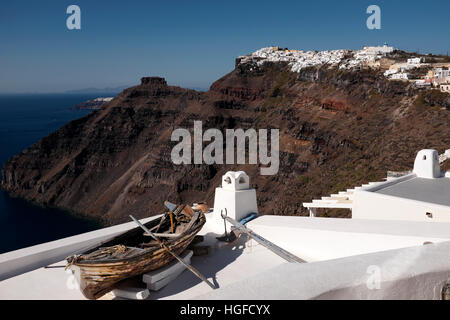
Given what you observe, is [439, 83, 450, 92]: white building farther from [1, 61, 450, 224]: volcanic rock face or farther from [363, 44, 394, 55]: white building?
[363, 44, 394, 55]: white building

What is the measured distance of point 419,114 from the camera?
40656 millimetres

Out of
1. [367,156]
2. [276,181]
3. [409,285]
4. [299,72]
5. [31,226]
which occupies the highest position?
[299,72]

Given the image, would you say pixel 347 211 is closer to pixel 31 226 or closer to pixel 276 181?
pixel 276 181

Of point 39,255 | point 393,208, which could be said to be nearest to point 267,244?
point 39,255

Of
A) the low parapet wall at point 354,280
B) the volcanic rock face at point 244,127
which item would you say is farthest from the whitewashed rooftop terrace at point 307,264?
the volcanic rock face at point 244,127

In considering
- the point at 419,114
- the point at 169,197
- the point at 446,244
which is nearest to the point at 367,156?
the point at 419,114

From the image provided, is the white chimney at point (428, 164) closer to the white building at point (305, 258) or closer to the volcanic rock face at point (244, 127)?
the white building at point (305, 258)

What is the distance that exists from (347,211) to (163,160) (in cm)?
5041

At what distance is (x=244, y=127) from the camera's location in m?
70.3

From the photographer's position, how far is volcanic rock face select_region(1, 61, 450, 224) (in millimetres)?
41594

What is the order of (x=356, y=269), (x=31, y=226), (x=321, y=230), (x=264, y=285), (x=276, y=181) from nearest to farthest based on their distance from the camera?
(x=264, y=285), (x=356, y=269), (x=321, y=230), (x=276, y=181), (x=31, y=226)

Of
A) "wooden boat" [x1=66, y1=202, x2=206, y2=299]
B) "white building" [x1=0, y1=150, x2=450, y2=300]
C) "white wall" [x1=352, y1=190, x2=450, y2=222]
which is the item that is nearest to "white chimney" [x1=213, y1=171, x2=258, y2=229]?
"white building" [x1=0, y1=150, x2=450, y2=300]

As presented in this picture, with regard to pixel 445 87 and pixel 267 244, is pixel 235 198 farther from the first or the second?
pixel 445 87

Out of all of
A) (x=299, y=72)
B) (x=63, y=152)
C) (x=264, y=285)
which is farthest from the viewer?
(x=63, y=152)
